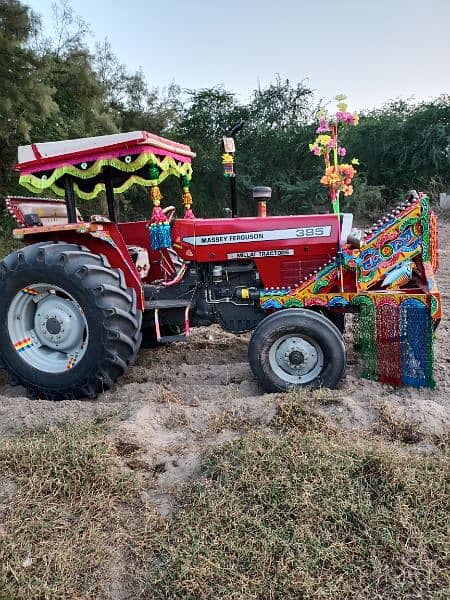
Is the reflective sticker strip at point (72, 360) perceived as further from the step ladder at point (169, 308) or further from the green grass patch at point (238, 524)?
the green grass patch at point (238, 524)

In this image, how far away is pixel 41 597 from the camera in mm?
2002

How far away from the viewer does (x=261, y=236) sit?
4.19m

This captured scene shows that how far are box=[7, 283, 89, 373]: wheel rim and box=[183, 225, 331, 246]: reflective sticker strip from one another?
3.75 feet

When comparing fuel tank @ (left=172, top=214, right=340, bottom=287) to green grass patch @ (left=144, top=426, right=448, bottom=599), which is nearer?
green grass patch @ (left=144, top=426, right=448, bottom=599)

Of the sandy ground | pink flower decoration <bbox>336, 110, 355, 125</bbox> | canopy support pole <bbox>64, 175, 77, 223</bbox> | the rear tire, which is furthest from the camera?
pink flower decoration <bbox>336, 110, 355, 125</bbox>

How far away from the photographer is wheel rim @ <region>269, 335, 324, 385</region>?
12.4 feet

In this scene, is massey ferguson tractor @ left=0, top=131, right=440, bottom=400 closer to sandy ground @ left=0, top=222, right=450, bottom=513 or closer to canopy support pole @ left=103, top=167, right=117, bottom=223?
canopy support pole @ left=103, top=167, right=117, bottom=223

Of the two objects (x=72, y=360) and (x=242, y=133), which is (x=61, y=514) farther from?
(x=242, y=133)

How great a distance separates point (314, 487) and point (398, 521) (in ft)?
1.30

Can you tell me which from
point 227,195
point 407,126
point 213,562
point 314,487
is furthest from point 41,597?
point 407,126

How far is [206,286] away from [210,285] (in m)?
0.04

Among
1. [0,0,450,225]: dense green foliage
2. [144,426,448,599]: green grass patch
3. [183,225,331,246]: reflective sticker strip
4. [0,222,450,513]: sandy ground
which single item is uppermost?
[0,0,450,225]: dense green foliage

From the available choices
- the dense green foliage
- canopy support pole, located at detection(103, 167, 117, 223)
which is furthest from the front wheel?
the dense green foliage

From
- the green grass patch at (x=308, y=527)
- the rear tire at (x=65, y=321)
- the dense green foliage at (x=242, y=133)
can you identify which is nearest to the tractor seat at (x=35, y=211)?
the rear tire at (x=65, y=321)
